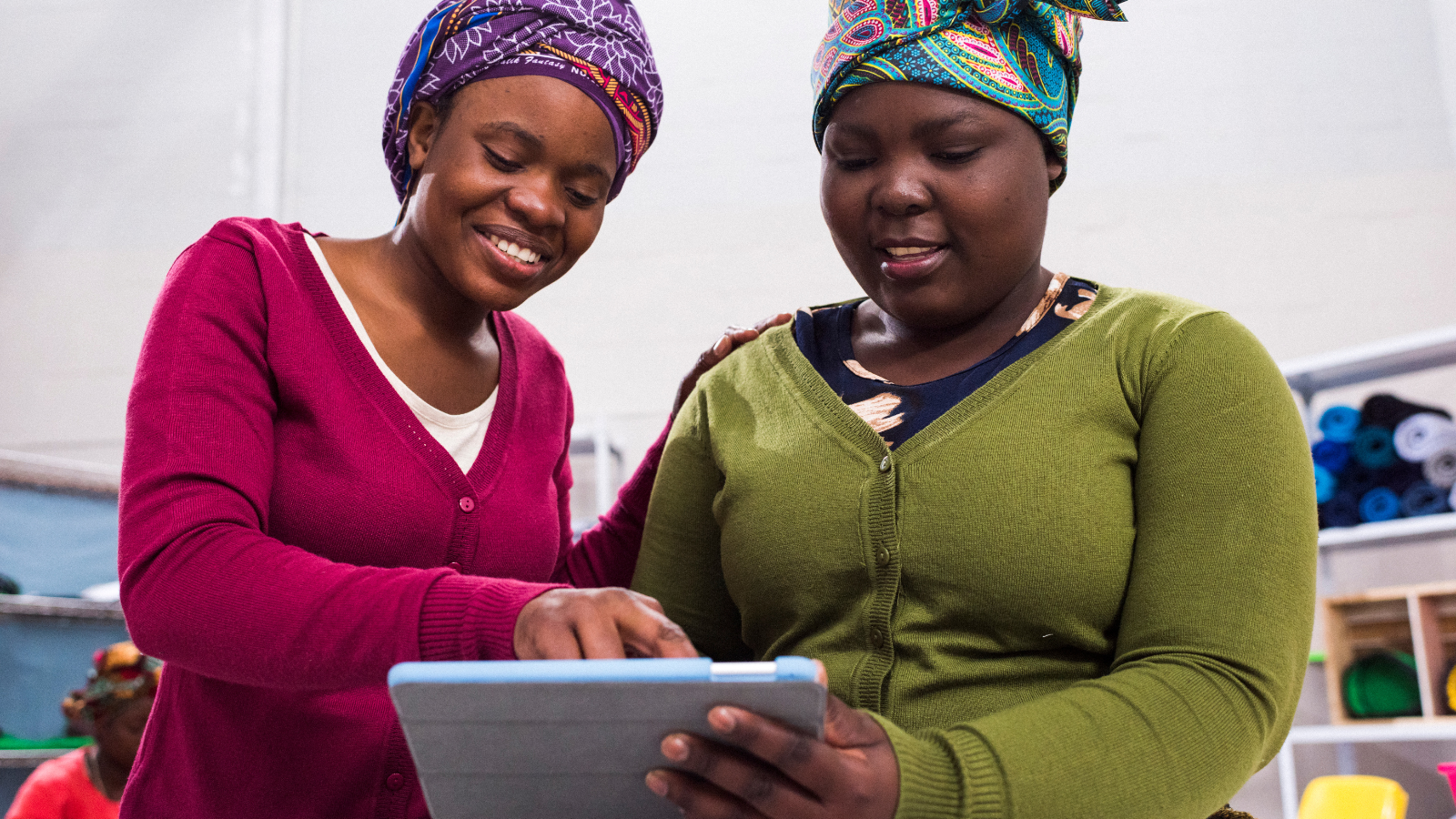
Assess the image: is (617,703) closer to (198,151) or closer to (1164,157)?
(1164,157)

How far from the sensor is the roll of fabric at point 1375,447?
261cm

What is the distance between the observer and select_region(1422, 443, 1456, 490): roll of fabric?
254 cm

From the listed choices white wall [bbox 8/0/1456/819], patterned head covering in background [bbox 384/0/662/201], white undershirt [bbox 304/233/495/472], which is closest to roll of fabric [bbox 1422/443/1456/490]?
white wall [bbox 8/0/1456/819]

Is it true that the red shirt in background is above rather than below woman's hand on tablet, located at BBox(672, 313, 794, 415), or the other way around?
below

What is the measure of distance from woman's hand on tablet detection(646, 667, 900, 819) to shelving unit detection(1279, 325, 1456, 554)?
223 centimetres

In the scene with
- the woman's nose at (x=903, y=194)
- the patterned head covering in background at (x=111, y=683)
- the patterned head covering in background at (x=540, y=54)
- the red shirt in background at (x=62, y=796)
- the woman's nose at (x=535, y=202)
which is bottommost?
the red shirt in background at (x=62, y=796)

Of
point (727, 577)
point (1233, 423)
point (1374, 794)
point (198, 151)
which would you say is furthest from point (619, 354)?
point (1233, 423)

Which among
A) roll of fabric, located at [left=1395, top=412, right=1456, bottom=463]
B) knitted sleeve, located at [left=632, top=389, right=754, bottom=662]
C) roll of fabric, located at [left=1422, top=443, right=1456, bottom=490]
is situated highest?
knitted sleeve, located at [left=632, top=389, right=754, bottom=662]

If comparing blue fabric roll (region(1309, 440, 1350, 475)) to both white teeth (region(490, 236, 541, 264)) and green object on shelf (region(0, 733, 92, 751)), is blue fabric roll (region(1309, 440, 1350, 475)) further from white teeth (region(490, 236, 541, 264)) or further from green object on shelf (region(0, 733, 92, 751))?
green object on shelf (region(0, 733, 92, 751))

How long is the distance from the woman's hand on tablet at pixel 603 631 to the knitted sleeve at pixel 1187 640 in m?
0.16

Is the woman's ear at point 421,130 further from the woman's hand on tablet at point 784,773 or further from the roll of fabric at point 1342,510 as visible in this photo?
the roll of fabric at point 1342,510

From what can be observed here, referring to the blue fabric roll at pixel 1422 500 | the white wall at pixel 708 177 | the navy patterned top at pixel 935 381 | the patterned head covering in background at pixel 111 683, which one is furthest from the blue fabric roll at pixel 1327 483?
the patterned head covering in background at pixel 111 683

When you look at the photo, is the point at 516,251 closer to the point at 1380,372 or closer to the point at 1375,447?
the point at 1375,447

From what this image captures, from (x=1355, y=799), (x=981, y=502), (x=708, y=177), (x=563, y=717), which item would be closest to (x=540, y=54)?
(x=981, y=502)
